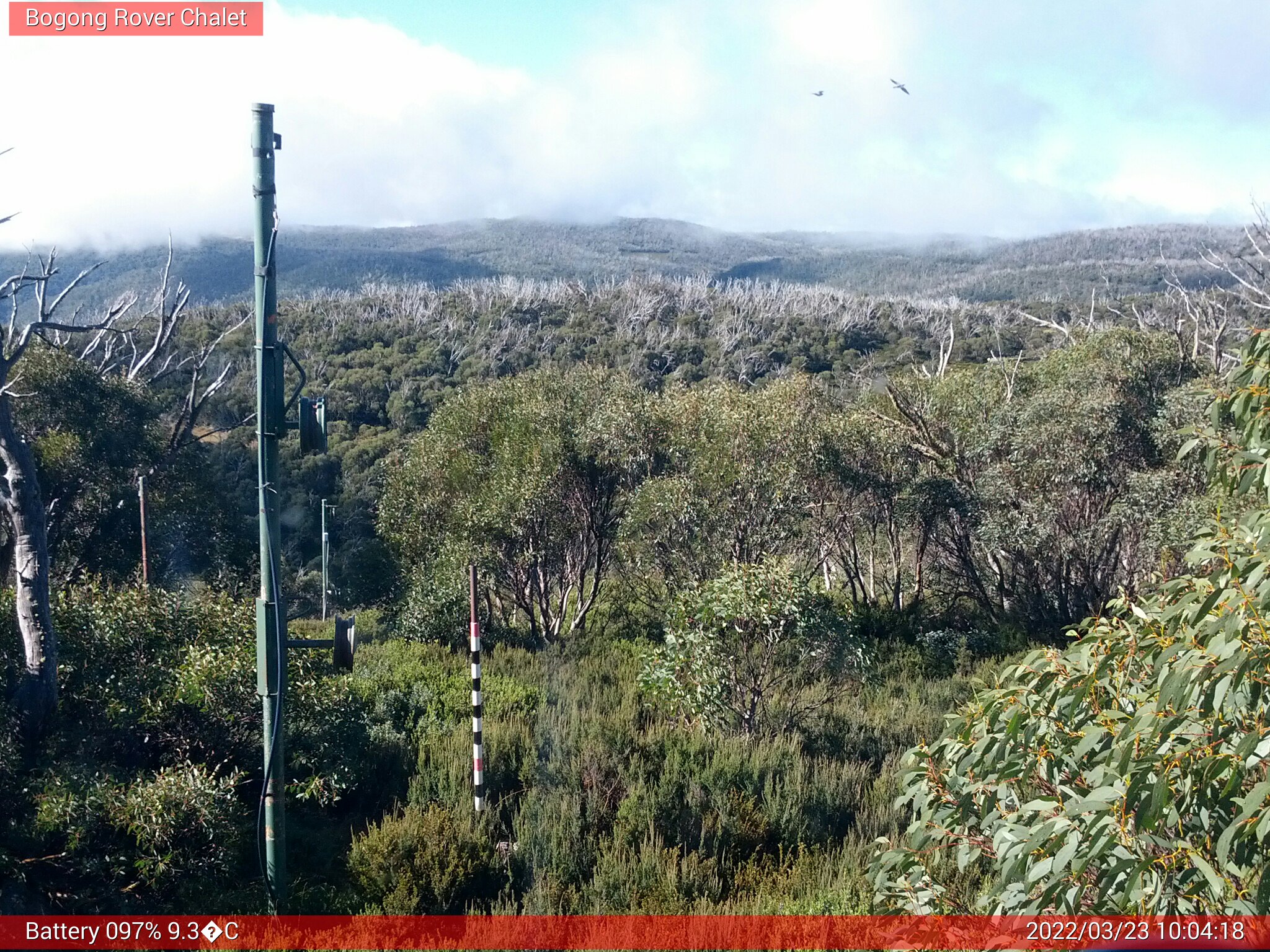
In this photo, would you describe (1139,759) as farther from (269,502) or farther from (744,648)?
(744,648)

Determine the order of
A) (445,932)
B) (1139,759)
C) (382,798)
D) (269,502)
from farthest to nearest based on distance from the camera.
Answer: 1. (382,798)
2. (445,932)
3. (269,502)
4. (1139,759)

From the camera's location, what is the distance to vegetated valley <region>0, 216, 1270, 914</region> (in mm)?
3043

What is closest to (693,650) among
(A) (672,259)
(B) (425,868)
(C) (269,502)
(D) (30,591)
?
(B) (425,868)

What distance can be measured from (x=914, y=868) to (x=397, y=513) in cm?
1187

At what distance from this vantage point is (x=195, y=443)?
15352mm

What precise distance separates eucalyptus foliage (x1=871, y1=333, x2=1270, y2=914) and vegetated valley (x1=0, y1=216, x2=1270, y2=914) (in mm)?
17

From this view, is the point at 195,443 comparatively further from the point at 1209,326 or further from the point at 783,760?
the point at 1209,326

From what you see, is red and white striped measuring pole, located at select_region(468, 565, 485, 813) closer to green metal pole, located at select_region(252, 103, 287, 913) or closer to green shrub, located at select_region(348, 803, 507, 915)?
green shrub, located at select_region(348, 803, 507, 915)

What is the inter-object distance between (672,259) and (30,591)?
101m

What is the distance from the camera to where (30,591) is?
6660mm

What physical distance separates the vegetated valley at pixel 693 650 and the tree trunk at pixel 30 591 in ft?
0.56

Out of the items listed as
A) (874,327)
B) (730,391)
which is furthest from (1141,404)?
(874,327)

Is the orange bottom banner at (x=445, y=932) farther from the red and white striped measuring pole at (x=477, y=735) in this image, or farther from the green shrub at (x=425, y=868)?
the red and white striped measuring pole at (x=477, y=735)

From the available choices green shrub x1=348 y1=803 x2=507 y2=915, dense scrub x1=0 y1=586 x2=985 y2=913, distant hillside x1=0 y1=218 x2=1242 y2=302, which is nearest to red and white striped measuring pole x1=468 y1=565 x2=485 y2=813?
dense scrub x1=0 y1=586 x2=985 y2=913
